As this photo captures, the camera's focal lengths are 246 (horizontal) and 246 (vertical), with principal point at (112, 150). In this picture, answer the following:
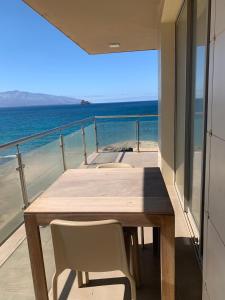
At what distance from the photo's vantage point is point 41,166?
3.30 meters

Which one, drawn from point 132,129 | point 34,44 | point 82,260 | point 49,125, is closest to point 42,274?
point 82,260

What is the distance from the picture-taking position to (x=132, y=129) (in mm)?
6309

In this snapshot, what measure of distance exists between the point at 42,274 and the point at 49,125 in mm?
38278

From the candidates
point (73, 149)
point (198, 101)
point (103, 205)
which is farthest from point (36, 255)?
point (73, 149)

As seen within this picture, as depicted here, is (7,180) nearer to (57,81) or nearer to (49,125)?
(49,125)

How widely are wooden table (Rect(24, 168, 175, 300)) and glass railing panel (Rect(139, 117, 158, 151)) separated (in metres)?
4.27

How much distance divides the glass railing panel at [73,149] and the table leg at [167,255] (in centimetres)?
319

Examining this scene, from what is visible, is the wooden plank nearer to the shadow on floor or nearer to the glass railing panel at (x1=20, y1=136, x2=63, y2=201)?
the shadow on floor

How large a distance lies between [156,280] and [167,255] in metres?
0.58

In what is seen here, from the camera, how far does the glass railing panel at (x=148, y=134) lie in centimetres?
603

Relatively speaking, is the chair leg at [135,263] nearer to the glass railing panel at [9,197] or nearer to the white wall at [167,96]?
the glass railing panel at [9,197]

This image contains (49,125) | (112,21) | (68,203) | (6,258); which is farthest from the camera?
(49,125)

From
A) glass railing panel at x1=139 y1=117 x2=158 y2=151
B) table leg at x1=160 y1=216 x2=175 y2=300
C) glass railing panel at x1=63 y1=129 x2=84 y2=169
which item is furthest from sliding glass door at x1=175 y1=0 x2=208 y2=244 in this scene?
glass railing panel at x1=139 y1=117 x2=158 y2=151

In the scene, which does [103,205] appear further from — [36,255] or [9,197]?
[9,197]
